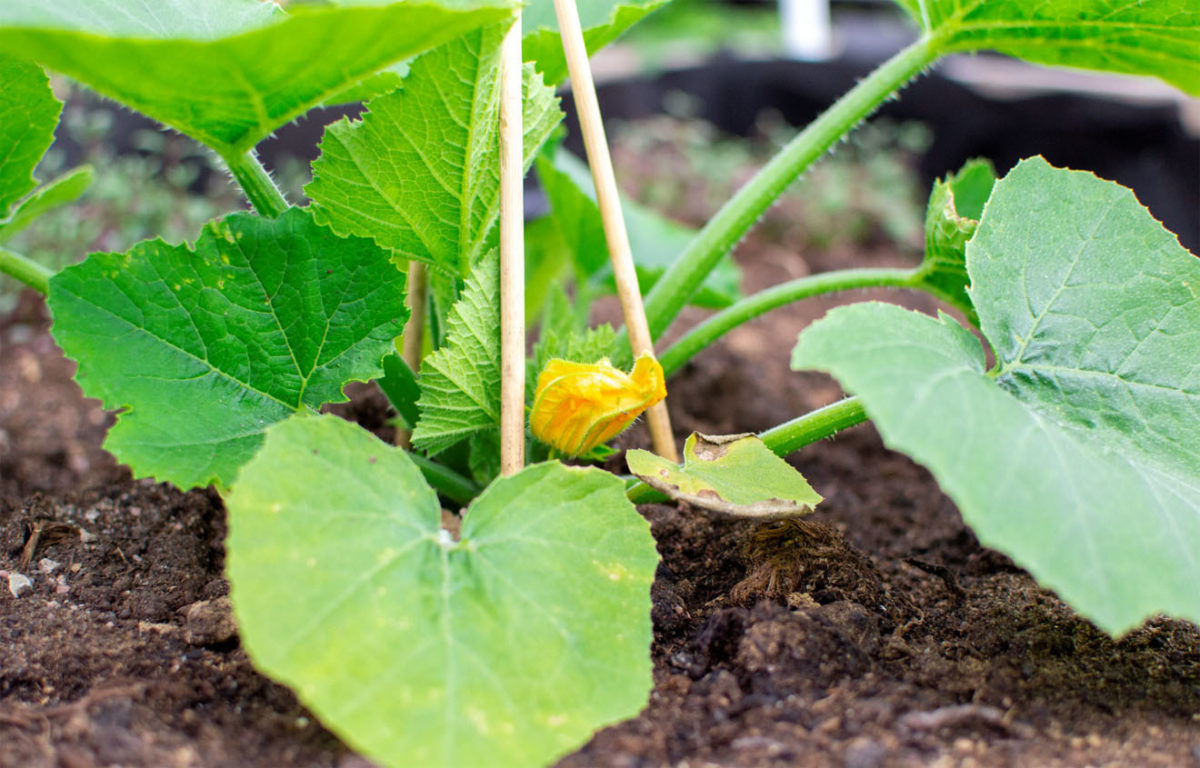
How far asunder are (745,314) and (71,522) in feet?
4.34

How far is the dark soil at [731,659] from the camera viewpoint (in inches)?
47.7

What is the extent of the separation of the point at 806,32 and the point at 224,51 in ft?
15.2

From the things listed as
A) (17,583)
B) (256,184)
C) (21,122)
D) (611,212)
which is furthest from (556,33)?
(17,583)

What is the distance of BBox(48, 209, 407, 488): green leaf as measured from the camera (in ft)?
4.64

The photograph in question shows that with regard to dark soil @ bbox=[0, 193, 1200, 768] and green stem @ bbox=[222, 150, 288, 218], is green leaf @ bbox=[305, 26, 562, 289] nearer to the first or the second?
green stem @ bbox=[222, 150, 288, 218]

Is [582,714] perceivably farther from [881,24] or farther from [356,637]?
[881,24]

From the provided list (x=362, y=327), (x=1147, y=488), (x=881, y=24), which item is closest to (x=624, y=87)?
(x=881, y=24)

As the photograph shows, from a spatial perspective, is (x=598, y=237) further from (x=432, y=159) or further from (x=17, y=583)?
(x=17, y=583)

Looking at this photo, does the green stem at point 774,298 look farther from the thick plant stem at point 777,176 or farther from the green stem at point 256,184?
the green stem at point 256,184

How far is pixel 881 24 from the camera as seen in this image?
6.86 meters

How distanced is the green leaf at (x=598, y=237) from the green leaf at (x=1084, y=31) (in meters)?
0.73

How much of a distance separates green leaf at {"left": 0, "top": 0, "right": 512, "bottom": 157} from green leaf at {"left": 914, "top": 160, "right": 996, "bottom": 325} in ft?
2.93

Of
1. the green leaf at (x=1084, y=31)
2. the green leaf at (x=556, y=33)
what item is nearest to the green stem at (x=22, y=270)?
the green leaf at (x=556, y=33)

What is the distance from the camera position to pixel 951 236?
68.8 inches
